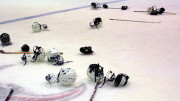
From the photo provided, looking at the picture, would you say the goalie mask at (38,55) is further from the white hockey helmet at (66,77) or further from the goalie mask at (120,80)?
the goalie mask at (120,80)

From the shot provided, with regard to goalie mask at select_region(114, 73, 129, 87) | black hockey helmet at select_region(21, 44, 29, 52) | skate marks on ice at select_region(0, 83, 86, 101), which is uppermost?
black hockey helmet at select_region(21, 44, 29, 52)

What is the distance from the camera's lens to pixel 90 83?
2395 mm

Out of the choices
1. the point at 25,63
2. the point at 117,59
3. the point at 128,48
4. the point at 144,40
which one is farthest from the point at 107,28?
the point at 25,63

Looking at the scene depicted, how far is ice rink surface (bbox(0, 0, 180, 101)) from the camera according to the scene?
227 centimetres

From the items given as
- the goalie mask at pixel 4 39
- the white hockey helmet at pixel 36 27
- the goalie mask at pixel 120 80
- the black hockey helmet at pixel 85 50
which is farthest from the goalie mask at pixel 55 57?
the white hockey helmet at pixel 36 27

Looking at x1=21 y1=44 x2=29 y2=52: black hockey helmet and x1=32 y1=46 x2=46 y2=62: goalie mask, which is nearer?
x1=32 y1=46 x2=46 y2=62: goalie mask

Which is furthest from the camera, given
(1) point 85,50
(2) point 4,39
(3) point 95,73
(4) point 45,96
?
(2) point 4,39

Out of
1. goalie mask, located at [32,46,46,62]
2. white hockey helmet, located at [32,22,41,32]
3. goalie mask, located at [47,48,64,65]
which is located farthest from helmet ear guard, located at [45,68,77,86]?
white hockey helmet, located at [32,22,41,32]

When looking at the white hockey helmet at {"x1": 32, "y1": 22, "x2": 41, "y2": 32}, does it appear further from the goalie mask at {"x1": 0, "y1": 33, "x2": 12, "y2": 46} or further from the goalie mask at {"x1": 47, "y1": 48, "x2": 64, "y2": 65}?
the goalie mask at {"x1": 47, "y1": 48, "x2": 64, "y2": 65}

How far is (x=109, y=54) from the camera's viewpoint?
3264 millimetres

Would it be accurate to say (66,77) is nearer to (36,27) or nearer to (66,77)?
(66,77)

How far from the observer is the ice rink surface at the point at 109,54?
2.27 meters

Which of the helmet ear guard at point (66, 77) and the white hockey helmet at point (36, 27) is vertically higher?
the white hockey helmet at point (36, 27)

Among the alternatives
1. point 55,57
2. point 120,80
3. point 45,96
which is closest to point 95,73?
point 120,80
